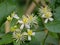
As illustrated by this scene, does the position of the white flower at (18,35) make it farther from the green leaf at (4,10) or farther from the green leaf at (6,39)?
the green leaf at (4,10)

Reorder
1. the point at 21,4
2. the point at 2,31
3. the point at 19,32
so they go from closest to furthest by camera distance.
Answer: the point at 19,32 → the point at 2,31 → the point at 21,4

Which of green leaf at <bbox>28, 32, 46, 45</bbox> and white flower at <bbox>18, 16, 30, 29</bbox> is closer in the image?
white flower at <bbox>18, 16, 30, 29</bbox>

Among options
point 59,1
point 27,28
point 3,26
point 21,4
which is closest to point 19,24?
point 27,28

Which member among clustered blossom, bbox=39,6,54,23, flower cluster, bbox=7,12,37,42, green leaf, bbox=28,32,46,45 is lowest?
green leaf, bbox=28,32,46,45

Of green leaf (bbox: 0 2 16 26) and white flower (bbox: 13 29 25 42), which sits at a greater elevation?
green leaf (bbox: 0 2 16 26)

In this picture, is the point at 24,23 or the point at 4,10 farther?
the point at 4,10

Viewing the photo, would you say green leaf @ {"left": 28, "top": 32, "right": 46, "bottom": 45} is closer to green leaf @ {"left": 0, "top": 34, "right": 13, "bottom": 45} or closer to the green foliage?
the green foliage

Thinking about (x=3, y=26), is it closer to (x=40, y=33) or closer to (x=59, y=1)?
(x=40, y=33)

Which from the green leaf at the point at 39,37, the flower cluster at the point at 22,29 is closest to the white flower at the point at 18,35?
the flower cluster at the point at 22,29

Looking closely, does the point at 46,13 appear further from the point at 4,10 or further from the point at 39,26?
the point at 4,10

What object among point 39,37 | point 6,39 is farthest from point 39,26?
point 6,39

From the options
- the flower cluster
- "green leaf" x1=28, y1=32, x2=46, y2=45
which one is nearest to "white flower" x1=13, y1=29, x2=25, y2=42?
the flower cluster
